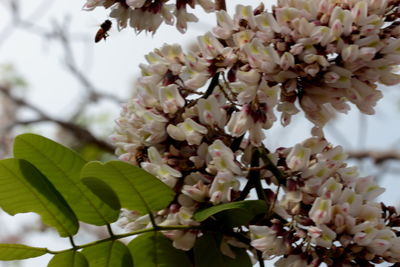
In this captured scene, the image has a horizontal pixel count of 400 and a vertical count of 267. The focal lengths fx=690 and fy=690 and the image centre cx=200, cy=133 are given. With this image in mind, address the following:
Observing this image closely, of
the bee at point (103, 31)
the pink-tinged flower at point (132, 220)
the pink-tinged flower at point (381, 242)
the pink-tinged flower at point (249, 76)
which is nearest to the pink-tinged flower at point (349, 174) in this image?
the pink-tinged flower at point (381, 242)

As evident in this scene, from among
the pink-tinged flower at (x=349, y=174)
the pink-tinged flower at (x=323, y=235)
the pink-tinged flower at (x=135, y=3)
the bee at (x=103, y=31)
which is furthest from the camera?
the bee at (x=103, y=31)

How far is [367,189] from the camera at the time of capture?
3.68 ft

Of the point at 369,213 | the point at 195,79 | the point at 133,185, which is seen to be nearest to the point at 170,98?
the point at 195,79

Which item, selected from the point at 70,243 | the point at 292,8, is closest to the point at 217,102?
the point at 292,8

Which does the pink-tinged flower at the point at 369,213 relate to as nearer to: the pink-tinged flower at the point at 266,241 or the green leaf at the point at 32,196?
the pink-tinged flower at the point at 266,241

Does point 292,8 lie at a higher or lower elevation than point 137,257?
higher

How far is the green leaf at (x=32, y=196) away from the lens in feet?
3.74

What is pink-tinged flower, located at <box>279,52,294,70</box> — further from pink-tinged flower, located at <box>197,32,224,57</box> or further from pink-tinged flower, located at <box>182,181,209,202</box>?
pink-tinged flower, located at <box>182,181,209,202</box>

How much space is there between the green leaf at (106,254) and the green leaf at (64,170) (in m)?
0.05

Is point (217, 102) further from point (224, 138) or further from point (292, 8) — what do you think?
point (292, 8)

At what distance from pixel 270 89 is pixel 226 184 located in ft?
0.57

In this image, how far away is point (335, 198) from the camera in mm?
1055

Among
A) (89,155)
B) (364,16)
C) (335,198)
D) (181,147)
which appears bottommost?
(89,155)

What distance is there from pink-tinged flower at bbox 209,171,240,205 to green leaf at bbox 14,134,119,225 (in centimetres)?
21
